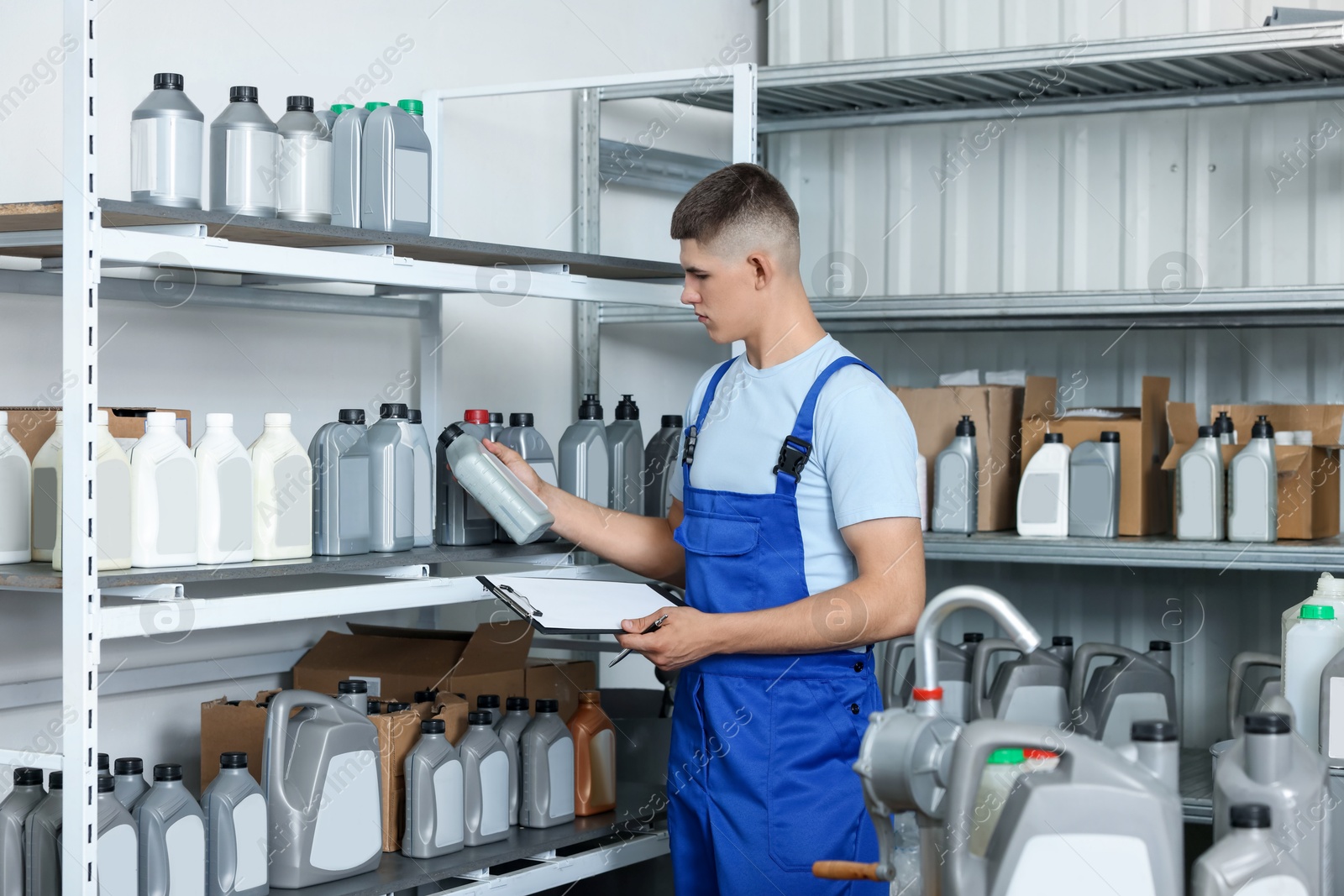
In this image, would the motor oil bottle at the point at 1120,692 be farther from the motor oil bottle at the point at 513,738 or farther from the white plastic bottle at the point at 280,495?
the white plastic bottle at the point at 280,495

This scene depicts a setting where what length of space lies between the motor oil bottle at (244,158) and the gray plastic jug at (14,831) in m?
0.89

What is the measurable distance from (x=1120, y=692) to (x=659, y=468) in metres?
1.10

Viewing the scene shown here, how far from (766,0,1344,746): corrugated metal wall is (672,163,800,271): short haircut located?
1.65 metres

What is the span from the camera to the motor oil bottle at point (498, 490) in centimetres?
227

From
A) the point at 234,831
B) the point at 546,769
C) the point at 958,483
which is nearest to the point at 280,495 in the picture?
the point at 234,831

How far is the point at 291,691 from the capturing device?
7.06ft

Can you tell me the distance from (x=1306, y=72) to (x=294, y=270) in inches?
95.9

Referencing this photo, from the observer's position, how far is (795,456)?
2.07m

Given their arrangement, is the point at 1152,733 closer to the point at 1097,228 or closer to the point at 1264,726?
the point at 1264,726

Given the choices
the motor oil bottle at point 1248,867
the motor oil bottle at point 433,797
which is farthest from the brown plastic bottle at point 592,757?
the motor oil bottle at point 1248,867

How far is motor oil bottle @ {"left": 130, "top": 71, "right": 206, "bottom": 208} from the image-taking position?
196 centimetres

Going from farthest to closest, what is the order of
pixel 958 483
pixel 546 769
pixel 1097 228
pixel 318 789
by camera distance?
1. pixel 1097 228
2. pixel 958 483
3. pixel 546 769
4. pixel 318 789

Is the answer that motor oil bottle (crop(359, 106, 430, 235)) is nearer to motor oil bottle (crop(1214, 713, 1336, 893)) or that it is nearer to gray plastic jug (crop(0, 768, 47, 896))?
gray plastic jug (crop(0, 768, 47, 896))

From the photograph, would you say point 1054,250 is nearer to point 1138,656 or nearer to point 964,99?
point 964,99
